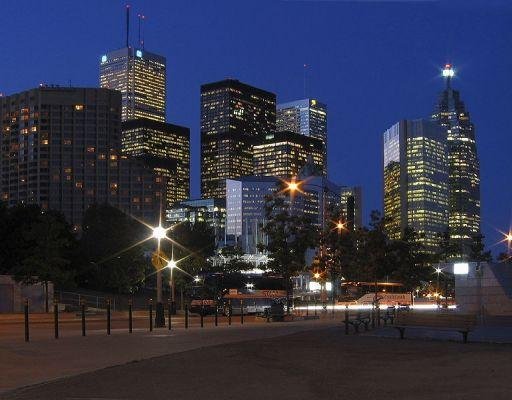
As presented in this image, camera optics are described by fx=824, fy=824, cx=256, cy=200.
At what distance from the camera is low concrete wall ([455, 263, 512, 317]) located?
116 ft

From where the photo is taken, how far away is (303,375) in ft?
45.1

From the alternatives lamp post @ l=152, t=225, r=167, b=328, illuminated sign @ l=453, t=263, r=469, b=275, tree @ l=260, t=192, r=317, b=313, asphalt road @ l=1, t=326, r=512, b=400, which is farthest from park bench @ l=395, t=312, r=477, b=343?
tree @ l=260, t=192, r=317, b=313

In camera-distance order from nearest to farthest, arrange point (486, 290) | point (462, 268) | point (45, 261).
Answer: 1. point (486, 290)
2. point (462, 268)
3. point (45, 261)

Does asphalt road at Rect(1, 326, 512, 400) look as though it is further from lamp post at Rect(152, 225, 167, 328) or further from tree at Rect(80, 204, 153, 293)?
tree at Rect(80, 204, 153, 293)

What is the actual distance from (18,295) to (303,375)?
136ft

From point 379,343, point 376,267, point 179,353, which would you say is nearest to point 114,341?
point 179,353

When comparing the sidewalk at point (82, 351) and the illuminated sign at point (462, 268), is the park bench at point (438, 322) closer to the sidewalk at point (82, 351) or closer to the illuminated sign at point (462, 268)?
the sidewalk at point (82, 351)

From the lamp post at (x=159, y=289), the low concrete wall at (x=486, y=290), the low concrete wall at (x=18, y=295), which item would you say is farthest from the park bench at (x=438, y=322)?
the low concrete wall at (x=18, y=295)

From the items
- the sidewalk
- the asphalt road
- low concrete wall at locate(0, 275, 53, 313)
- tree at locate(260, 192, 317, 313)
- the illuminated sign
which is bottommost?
low concrete wall at locate(0, 275, 53, 313)

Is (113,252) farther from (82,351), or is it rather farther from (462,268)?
(82,351)

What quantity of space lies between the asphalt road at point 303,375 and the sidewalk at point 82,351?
757 mm

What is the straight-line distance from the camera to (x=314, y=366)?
15.1 meters

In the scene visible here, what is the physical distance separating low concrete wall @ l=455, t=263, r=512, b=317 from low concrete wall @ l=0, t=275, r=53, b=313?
2731cm

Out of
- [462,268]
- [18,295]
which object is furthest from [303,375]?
[18,295]
